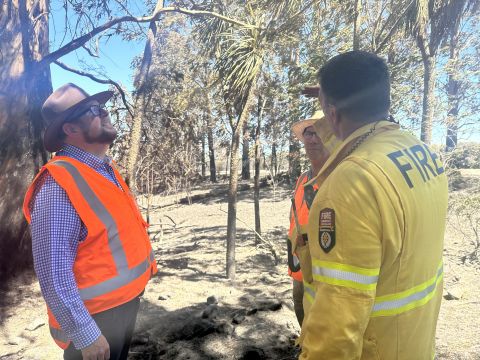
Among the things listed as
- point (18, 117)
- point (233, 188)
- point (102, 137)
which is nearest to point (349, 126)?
point (102, 137)

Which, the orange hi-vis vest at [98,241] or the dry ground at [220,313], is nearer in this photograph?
the orange hi-vis vest at [98,241]

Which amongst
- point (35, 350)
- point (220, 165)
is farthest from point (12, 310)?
point (220, 165)

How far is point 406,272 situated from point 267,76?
7905 millimetres

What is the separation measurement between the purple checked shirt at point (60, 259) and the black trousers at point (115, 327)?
0.51ft

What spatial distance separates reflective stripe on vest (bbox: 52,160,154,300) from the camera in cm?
172

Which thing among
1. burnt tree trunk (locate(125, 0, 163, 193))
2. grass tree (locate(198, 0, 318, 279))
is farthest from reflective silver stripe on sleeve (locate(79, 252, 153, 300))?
burnt tree trunk (locate(125, 0, 163, 193))

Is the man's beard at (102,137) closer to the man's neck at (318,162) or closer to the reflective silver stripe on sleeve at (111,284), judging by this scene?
the reflective silver stripe on sleeve at (111,284)

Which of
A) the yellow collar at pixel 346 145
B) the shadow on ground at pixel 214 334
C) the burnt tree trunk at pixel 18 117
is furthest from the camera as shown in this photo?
the burnt tree trunk at pixel 18 117

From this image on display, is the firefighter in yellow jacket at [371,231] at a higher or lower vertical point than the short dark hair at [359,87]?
lower

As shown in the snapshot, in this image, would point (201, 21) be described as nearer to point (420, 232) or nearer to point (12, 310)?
point (12, 310)

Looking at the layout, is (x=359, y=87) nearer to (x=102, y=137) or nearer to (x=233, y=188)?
(x=102, y=137)

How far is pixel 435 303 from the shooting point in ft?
4.44

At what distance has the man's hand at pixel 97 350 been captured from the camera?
1598mm

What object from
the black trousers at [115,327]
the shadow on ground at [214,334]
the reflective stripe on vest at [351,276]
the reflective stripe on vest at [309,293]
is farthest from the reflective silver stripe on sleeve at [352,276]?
the shadow on ground at [214,334]
